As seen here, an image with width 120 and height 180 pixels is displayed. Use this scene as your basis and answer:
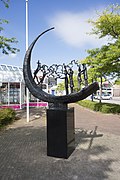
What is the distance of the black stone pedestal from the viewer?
5.91 m

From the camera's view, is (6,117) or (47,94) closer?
(47,94)

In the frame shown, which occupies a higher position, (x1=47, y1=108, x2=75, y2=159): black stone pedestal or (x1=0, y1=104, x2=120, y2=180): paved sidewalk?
(x1=47, y1=108, x2=75, y2=159): black stone pedestal

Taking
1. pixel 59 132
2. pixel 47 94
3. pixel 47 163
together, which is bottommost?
pixel 47 163

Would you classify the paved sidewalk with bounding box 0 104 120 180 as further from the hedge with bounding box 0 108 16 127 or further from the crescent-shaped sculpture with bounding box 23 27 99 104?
the hedge with bounding box 0 108 16 127

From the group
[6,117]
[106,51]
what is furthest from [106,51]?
[6,117]

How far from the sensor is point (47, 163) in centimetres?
557

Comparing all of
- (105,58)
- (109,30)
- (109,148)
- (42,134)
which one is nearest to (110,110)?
(105,58)

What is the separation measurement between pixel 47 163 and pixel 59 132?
92 cm

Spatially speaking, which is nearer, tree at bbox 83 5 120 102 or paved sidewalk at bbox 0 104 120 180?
paved sidewalk at bbox 0 104 120 180

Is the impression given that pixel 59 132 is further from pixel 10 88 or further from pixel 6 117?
pixel 10 88

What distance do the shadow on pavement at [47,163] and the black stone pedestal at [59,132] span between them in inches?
8.5

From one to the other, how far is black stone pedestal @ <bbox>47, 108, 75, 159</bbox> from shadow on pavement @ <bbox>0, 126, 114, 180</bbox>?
0.22 metres

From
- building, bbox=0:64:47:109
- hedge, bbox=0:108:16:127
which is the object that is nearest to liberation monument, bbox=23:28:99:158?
hedge, bbox=0:108:16:127

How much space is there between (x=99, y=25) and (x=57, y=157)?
34.0 ft
